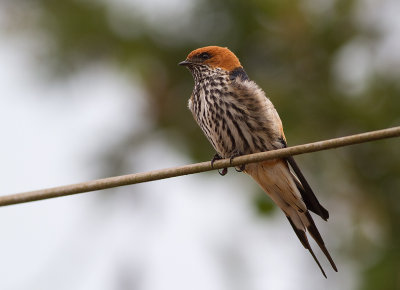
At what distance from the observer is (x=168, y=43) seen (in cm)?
629

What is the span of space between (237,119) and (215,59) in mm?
572

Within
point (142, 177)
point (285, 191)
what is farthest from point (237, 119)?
point (142, 177)

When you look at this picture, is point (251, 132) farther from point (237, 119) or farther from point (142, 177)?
point (142, 177)

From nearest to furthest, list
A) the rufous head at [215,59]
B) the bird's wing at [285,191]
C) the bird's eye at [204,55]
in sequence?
the bird's wing at [285,191] < the rufous head at [215,59] < the bird's eye at [204,55]

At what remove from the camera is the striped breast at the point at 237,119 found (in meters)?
3.94

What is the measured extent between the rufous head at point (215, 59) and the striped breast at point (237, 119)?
275 mm

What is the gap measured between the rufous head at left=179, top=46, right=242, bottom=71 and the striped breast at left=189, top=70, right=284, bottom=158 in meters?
0.28

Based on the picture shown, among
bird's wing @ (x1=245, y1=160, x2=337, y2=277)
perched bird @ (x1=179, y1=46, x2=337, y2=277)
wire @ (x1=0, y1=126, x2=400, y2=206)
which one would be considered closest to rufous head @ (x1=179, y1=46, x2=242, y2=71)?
perched bird @ (x1=179, y1=46, x2=337, y2=277)

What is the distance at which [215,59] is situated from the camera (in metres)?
4.36

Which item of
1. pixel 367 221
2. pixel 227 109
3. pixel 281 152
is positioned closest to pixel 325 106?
pixel 367 221

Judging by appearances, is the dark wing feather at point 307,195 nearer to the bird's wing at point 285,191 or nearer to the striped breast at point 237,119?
the bird's wing at point 285,191

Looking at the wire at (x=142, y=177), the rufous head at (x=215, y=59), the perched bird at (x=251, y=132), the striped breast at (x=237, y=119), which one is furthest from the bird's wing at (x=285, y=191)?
the wire at (x=142, y=177)

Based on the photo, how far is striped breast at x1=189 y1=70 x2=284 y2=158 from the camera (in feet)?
12.9

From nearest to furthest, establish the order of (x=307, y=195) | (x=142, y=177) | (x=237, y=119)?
(x=142, y=177) → (x=307, y=195) → (x=237, y=119)
